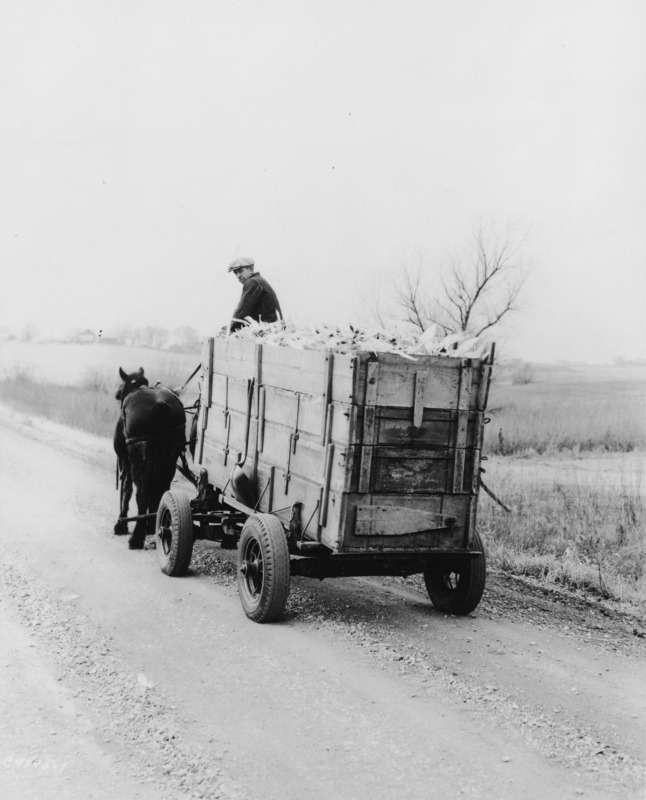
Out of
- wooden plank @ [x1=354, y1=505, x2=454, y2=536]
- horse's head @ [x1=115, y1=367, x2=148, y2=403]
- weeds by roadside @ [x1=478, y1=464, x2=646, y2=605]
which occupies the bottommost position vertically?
weeds by roadside @ [x1=478, y1=464, x2=646, y2=605]

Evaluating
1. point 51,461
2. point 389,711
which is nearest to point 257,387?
point 389,711

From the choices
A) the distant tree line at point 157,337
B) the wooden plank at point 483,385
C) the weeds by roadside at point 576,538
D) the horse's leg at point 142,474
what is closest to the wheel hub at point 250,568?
the wooden plank at point 483,385

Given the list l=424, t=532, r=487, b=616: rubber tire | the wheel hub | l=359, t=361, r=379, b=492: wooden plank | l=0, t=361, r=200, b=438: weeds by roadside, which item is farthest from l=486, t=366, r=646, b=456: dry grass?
l=359, t=361, r=379, b=492: wooden plank

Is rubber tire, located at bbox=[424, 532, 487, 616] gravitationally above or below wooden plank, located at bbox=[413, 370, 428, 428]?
below

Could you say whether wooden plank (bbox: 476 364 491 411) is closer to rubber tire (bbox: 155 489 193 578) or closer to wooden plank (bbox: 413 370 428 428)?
wooden plank (bbox: 413 370 428 428)

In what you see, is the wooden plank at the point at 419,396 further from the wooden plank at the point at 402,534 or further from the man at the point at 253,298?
the man at the point at 253,298

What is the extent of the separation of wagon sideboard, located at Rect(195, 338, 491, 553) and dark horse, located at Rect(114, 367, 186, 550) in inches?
101

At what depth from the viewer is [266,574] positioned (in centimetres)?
579

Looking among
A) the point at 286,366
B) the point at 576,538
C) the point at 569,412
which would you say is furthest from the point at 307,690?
the point at 569,412

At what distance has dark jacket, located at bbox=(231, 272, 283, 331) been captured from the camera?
26.6ft

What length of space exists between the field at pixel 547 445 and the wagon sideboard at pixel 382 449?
2257 mm

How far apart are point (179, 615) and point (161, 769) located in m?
2.32

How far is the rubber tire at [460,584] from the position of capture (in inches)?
241

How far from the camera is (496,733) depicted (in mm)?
4250
